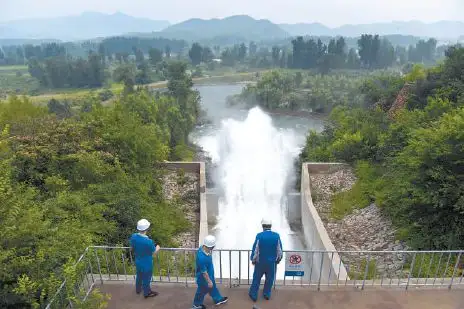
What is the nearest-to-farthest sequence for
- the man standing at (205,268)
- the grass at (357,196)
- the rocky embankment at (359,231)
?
the man standing at (205,268), the rocky embankment at (359,231), the grass at (357,196)

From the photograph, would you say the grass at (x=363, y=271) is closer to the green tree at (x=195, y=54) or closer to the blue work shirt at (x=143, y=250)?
the blue work shirt at (x=143, y=250)

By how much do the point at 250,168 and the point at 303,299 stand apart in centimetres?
2418

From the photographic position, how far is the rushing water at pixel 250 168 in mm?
18703

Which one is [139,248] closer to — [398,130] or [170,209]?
[170,209]

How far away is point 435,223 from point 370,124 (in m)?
13.7

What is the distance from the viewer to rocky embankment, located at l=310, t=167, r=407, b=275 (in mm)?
11453

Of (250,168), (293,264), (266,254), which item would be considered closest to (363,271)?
(293,264)

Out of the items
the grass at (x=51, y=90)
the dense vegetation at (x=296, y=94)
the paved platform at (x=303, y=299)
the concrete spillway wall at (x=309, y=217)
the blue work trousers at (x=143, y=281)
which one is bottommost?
the grass at (x=51, y=90)

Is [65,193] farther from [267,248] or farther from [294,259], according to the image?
[294,259]

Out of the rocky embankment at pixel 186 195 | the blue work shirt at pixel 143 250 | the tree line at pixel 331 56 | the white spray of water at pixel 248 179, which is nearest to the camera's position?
the blue work shirt at pixel 143 250

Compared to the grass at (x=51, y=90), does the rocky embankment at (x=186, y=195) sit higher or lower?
higher

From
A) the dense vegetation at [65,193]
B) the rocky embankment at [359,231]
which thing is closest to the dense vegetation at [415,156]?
the rocky embankment at [359,231]

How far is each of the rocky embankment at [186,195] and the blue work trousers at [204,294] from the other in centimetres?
812

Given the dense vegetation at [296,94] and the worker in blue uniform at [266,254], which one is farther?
the dense vegetation at [296,94]
